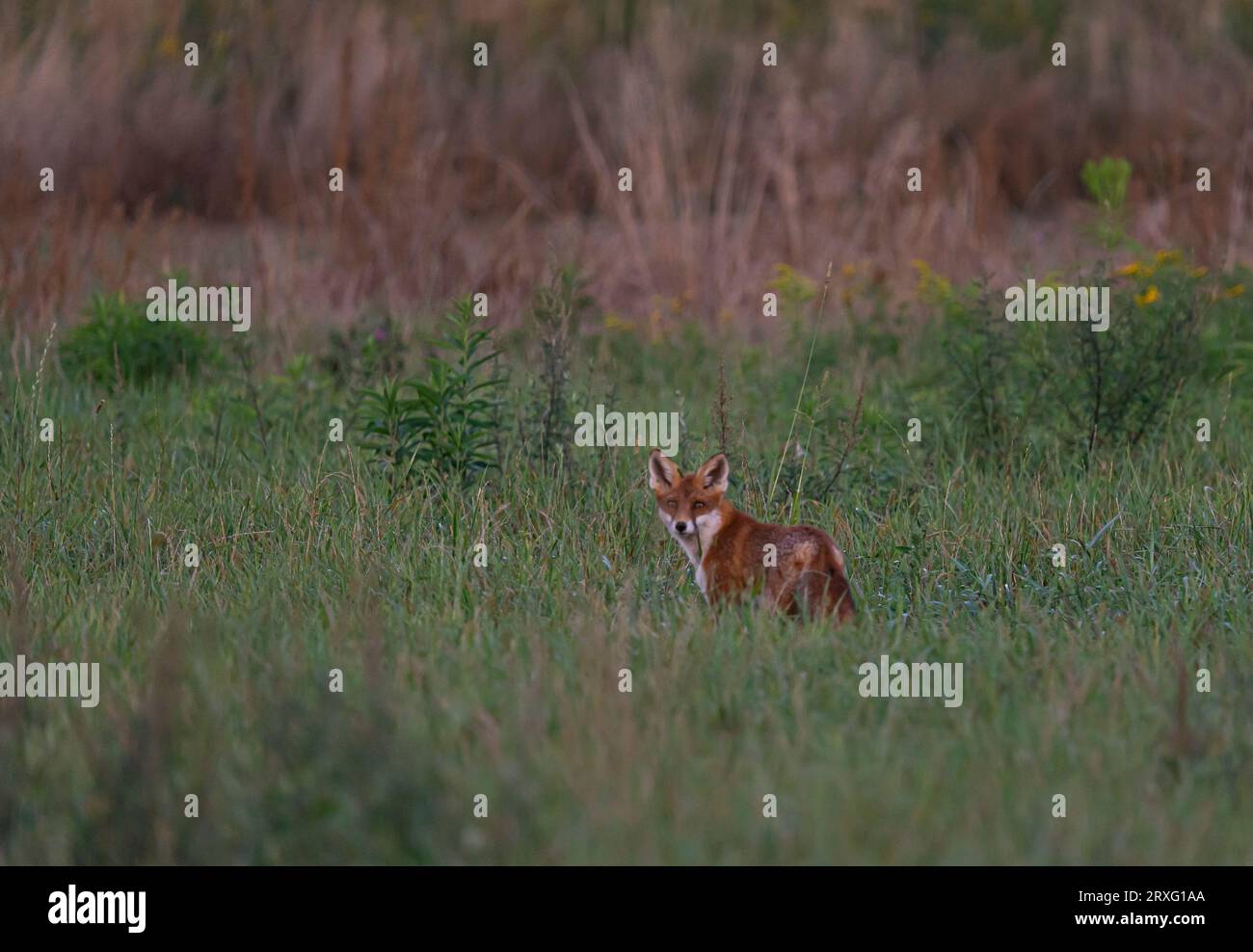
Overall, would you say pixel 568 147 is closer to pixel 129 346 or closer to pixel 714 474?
pixel 129 346

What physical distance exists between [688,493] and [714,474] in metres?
0.12

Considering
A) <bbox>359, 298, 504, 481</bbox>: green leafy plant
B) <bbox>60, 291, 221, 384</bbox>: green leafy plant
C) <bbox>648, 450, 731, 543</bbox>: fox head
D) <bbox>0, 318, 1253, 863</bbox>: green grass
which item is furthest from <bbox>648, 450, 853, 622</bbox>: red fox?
<bbox>60, 291, 221, 384</bbox>: green leafy plant

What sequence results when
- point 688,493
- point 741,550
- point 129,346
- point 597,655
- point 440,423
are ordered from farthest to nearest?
point 129,346 → point 440,423 → point 688,493 → point 741,550 → point 597,655

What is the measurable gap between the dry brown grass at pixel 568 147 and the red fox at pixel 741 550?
3.07 m

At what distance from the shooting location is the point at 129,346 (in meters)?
8.66

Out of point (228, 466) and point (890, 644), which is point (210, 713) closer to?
point (890, 644)

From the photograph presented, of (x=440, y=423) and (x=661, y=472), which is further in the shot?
→ (x=440, y=423)

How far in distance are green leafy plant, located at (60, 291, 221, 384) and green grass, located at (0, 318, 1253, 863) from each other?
0.84 meters

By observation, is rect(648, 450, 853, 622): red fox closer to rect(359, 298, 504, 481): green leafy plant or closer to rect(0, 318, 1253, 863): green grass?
rect(0, 318, 1253, 863): green grass

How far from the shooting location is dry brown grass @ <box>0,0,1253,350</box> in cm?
1054

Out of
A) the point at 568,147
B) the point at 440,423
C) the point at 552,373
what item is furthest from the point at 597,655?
the point at 568,147

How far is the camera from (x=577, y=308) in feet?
26.7
